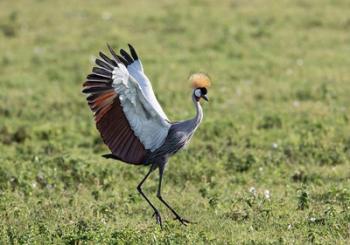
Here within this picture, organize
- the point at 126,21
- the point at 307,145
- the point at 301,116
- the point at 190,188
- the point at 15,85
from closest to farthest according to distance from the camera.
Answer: the point at 190,188, the point at 307,145, the point at 301,116, the point at 15,85, the point at 126,21

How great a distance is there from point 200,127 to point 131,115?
142 inches

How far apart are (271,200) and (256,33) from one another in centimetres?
821

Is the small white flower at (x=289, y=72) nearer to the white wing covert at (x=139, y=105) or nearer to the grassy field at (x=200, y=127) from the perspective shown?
the grassy field at (x=200, y=127)

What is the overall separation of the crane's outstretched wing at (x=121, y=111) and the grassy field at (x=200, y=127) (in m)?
0.71

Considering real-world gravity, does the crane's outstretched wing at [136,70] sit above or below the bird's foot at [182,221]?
above

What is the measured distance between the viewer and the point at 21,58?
14.5 meters

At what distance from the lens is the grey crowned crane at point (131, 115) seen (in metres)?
6.96

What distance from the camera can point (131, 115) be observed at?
23.3 ft

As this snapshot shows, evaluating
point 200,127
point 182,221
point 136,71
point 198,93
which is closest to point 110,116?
point 136,71

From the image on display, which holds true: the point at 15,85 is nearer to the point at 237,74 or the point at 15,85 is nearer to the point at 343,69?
the point at 237,74

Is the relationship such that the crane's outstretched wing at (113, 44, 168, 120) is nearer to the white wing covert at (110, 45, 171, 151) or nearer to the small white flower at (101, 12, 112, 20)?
the white wing covert at (110, 45, 171, 151)

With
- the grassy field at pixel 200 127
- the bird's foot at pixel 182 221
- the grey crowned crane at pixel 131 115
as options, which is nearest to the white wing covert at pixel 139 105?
the grey crowned crane at pixel 131 115

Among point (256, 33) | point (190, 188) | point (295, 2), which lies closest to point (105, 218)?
point (190, 188)

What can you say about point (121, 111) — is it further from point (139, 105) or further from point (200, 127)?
point (200, 127)
